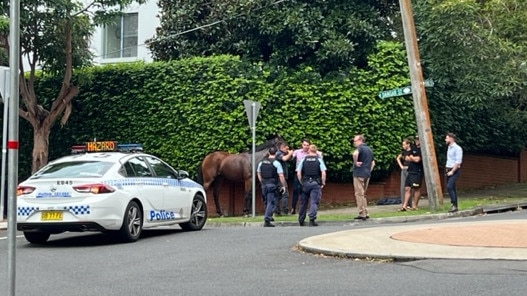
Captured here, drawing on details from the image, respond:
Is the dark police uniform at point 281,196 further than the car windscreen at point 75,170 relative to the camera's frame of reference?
Yes

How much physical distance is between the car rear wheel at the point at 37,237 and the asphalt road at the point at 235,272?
502 millimetres

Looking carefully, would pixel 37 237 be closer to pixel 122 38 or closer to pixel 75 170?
pixel 75 170

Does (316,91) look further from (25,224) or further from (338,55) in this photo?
(25,224)

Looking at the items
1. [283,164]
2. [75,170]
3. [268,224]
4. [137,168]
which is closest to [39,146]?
[283,164]

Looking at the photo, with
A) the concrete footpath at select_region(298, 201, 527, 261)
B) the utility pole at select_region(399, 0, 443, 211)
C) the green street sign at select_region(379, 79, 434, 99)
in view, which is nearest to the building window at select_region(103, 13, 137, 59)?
the green street sign at select_region(379, 79, 434, 99)

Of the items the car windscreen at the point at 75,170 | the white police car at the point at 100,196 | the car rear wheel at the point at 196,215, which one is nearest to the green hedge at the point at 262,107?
the car rear wheel at the point at 196,215

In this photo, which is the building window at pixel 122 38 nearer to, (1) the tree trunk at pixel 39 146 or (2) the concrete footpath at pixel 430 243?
(1) the tree trunk at pixel 39 146

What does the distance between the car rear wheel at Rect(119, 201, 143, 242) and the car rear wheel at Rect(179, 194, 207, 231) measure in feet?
6.41

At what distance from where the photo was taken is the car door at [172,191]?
14.5m

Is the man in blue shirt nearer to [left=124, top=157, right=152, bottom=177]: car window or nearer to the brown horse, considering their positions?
the brown horse

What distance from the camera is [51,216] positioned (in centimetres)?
1270

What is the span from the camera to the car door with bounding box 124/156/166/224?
1373 centimetres

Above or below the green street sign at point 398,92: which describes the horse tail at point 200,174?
below

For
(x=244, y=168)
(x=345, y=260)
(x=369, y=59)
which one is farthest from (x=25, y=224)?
(x=369, y=59)
